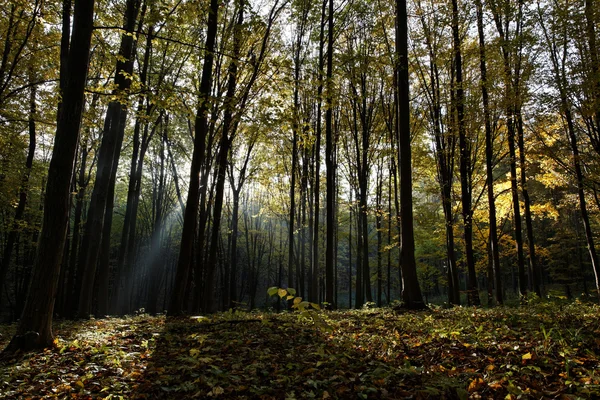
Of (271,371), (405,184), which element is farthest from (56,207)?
(405,184)

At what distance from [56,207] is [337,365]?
4238 millimetres

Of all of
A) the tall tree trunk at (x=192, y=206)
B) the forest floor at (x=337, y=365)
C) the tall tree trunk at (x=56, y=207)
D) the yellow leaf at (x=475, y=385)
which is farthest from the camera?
the tall tree trunk at (x=192, y=206)

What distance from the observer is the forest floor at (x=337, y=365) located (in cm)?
282

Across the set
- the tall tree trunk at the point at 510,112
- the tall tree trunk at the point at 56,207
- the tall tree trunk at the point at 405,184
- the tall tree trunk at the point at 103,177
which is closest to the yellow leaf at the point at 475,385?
the tall tree trunk at the point at 405,184

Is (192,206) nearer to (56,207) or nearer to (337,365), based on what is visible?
(56,207)

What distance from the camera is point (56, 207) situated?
4648 millimetres

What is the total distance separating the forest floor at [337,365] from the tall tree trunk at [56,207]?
38cm

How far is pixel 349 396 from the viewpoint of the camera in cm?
289

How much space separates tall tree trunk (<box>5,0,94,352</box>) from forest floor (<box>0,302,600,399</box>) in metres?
0.38

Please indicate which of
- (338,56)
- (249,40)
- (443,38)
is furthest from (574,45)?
(249,40)

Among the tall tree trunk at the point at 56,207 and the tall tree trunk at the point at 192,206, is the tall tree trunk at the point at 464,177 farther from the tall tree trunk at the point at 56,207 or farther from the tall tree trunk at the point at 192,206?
the tall tree trunk at the point at 56,207

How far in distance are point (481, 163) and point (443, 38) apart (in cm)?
526

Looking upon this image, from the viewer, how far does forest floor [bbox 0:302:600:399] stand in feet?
9.26

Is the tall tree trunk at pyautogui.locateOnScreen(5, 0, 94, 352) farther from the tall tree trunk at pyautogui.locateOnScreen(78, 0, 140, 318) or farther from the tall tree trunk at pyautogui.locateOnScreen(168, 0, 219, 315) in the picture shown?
the tall tree trunk at pyautogui.locateOnScreen(78, 0, 140, 318)
